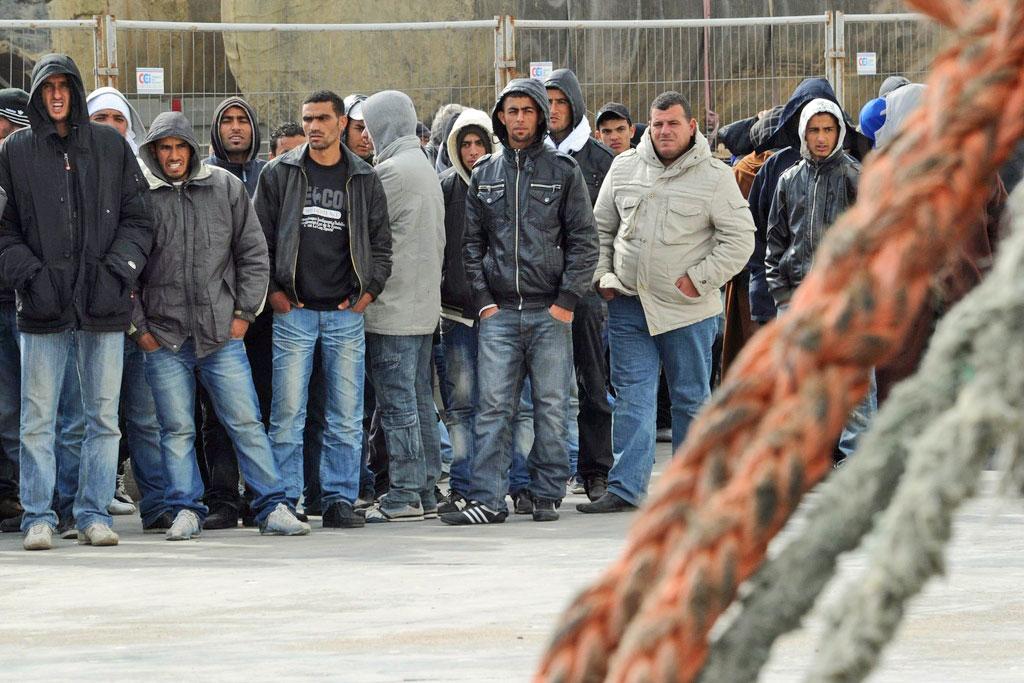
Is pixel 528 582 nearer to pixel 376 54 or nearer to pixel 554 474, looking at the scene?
pixel 554 474

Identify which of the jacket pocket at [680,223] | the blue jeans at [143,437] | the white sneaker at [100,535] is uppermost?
the jacket pocket at [680,223]

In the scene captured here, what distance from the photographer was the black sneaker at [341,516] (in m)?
9.38

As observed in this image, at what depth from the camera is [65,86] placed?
8656 millimetres

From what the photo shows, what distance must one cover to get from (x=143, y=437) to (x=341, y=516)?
115 cm

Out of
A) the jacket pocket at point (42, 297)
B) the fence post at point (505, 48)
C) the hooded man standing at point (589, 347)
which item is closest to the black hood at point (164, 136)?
the jacket pocket at point (42, 297)

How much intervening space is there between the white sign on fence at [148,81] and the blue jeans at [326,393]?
4520 millimetres

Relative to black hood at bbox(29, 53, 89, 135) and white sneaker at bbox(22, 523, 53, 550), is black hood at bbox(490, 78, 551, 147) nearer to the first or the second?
black hood at bbox(29, 53, 89, 135)

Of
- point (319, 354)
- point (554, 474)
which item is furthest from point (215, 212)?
point (554, 474)

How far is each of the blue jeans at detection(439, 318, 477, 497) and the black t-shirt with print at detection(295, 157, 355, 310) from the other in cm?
98

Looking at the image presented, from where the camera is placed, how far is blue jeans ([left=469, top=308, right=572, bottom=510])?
939cm

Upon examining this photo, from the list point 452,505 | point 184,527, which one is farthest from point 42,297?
point 452,505

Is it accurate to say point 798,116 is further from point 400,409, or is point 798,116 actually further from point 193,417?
point 193,417

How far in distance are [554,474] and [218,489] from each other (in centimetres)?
187

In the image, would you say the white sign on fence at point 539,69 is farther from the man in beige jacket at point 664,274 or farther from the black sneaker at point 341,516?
the black sneaker at point 341,516
